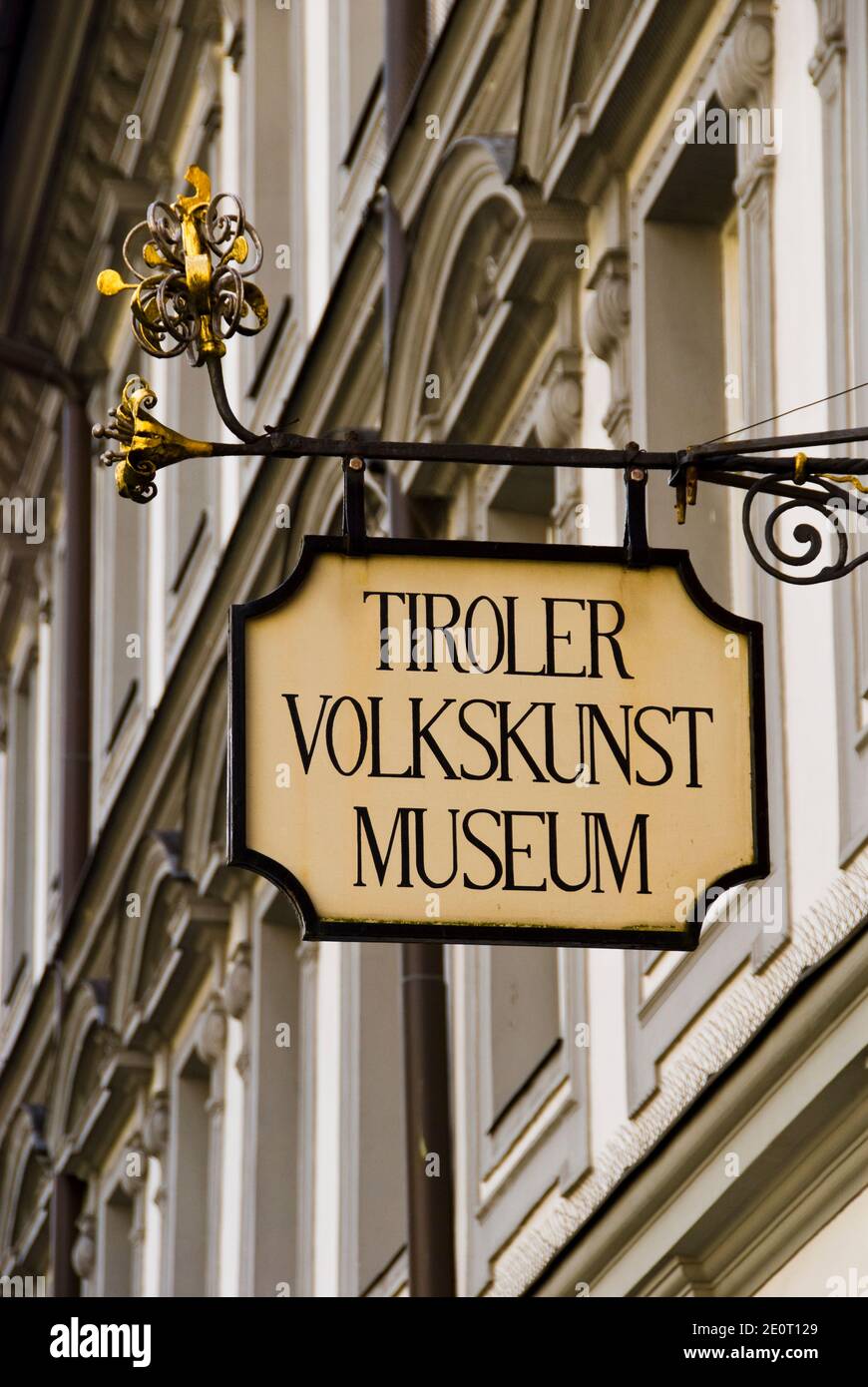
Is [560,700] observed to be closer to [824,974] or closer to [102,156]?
[824,974]

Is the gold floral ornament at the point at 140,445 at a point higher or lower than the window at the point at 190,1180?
higher

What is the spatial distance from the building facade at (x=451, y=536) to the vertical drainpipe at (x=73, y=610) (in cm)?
9

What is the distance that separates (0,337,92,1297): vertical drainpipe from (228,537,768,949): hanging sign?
15116mm

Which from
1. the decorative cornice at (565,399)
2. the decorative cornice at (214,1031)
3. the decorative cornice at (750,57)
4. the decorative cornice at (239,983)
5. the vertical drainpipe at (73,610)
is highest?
the vertical drainpipe at (73,610)

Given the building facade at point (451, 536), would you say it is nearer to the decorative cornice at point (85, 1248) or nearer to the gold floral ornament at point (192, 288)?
the decorative cornice at point (85, 1248)

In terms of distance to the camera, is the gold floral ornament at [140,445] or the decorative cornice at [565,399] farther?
the decorative cornice at [565,399]

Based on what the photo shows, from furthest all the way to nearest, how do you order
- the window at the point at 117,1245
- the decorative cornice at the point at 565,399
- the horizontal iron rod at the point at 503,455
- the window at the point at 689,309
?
the window at the point at 117,1245 < the decorative cornice at the point at 565,399 < the window at the point at 689,309 < the horizontal iron rod at the point at 503,455

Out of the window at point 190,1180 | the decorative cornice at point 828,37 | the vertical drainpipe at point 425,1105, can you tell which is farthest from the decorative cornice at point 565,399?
the window at point 190,1180

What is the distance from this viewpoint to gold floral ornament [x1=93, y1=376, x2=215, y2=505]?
601 cm

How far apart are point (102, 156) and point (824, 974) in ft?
45.9

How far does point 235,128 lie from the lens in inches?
714

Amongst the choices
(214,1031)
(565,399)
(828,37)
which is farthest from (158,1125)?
(828,37)

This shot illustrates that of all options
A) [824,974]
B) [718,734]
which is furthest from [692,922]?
[824,974]

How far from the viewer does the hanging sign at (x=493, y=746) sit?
6.09 m
